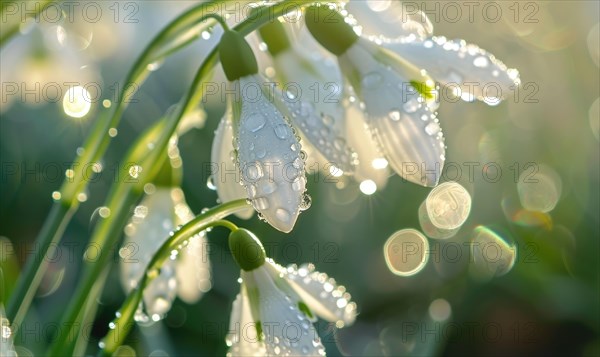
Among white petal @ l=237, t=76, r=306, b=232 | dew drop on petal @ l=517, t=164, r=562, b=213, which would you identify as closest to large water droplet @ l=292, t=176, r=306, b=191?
white petal @ l=237, t=76, r=306, b=232

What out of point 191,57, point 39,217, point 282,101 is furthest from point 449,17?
point 282,101

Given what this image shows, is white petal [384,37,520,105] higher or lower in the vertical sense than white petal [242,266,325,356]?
higher

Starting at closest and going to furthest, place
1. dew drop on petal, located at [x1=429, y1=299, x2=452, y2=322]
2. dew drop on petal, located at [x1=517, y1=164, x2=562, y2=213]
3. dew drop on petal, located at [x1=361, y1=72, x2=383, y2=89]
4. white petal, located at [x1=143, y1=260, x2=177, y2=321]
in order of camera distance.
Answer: dew drop on petal, located at [x1=361, y1=72, x2=383, y2=89] < white petal, located at [x1=143, y1=260, x2=177, y2=321] < dew drop on petal, located at [x1=429, y1=299, x2=452, y2=322] < dew drop on petal, located at [x1=517, y1=164, x2=562, y2=213]

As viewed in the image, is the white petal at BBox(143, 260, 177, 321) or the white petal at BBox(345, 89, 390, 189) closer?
the white petal at BBox(345, 89, 390, 189)

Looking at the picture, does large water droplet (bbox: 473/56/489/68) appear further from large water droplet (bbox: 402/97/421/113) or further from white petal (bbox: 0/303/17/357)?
white petal (bbox: 0/303/17/357)

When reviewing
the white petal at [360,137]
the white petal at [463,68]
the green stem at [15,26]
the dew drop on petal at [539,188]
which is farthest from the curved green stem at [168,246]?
the dew drop on petal at [539,188]

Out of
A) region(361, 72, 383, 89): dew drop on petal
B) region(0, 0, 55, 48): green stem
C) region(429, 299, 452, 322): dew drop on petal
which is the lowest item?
region(429, 299, 452, 322): dew drop on petal

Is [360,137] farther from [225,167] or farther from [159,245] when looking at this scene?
[159,245]

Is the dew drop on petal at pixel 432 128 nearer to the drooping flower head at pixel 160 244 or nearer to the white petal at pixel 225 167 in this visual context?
the white petal at pixel 225 167
